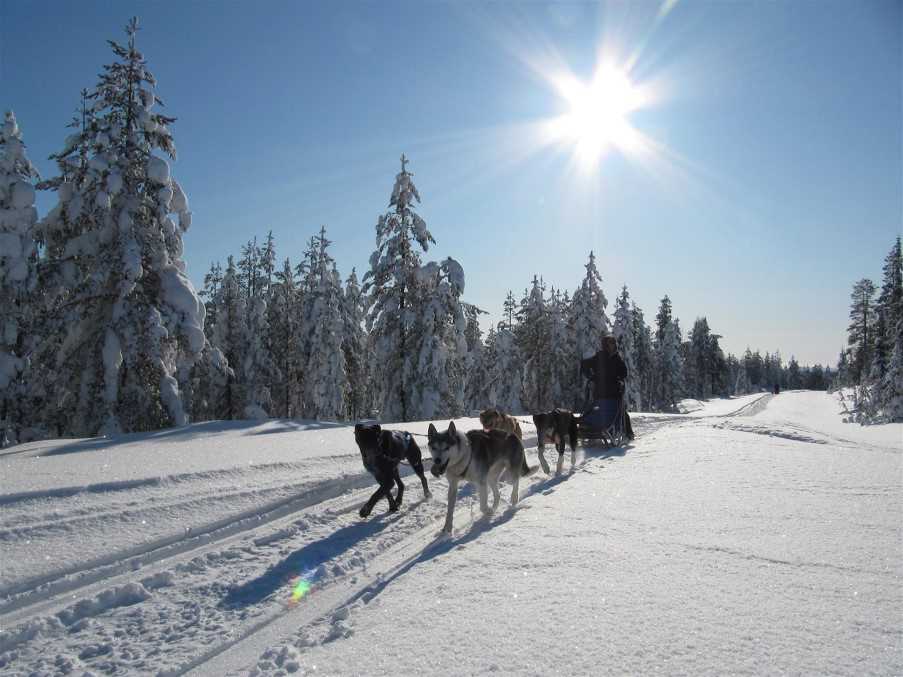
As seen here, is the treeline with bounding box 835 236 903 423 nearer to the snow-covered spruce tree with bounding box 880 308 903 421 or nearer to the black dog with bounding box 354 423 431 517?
the snow-covered spruce tree with bounding box 880 308 903 421

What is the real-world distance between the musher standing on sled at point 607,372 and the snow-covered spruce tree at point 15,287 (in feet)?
53.4

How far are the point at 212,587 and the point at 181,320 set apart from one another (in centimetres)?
1233

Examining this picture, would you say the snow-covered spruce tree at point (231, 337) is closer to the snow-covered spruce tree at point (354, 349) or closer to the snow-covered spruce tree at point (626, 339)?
the snow-covered spruce tree at point (354, 349)

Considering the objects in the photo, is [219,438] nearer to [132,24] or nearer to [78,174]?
[78,174]

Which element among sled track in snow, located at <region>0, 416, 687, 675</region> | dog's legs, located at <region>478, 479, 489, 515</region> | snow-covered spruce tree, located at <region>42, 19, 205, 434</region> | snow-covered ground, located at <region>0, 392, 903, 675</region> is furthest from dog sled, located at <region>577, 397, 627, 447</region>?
snow-covered spruce tree, located at <region>42, 19, 205, 434</region>

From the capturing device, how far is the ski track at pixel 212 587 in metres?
3.32

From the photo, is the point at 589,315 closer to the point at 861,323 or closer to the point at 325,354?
the point at 325,354

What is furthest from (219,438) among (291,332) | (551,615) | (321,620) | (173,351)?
(291,332)

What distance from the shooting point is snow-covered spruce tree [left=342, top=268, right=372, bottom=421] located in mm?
33281

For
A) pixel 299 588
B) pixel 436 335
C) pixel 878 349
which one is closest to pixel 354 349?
pixel 436 335

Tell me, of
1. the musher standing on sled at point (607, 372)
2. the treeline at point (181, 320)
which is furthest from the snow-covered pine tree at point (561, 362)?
the musher standing on sled at point (607, 372)

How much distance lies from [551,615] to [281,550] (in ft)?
9.43

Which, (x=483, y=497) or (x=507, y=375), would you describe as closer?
(x=483, y=497)

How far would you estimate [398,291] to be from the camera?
24000mm
